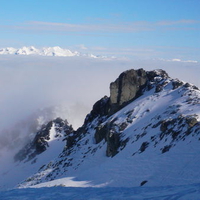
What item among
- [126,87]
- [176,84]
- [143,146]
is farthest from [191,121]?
[126,87]

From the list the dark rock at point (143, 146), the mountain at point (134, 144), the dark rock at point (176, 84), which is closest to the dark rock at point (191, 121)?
the mountain at point (134, 144)

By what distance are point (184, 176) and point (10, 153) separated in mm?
91297

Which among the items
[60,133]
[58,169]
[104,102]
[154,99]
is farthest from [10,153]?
[154,99]

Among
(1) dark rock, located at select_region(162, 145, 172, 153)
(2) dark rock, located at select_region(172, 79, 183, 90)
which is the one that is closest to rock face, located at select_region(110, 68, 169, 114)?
(2) dark rock, located at select_region(172, 79, 183, 90)

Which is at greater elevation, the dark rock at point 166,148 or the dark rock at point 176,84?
the dark rock at point 176,84

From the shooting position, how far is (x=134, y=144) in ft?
142

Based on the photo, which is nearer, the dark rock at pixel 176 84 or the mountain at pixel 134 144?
Answer: the mountain at pixel 134 144

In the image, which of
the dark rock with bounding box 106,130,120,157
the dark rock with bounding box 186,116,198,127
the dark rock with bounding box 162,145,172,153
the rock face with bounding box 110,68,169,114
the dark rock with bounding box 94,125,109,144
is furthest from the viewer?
the rock face with bounding box 110,68,169,114

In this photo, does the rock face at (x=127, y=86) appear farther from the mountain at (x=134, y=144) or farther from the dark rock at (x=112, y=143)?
the dark rock at (x=112, y=143)

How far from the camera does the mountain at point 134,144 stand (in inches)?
1237

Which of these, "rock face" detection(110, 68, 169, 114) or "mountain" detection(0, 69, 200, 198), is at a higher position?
"rock face" detection(110, 68, 169, 114)

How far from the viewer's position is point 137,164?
3525cm

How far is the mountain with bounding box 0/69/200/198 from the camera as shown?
3142 centimetres

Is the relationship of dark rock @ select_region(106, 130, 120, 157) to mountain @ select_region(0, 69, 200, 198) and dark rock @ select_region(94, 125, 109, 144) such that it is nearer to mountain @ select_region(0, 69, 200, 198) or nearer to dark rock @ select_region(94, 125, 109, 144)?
mountain @ select_region(0, 69, 200, 198)
